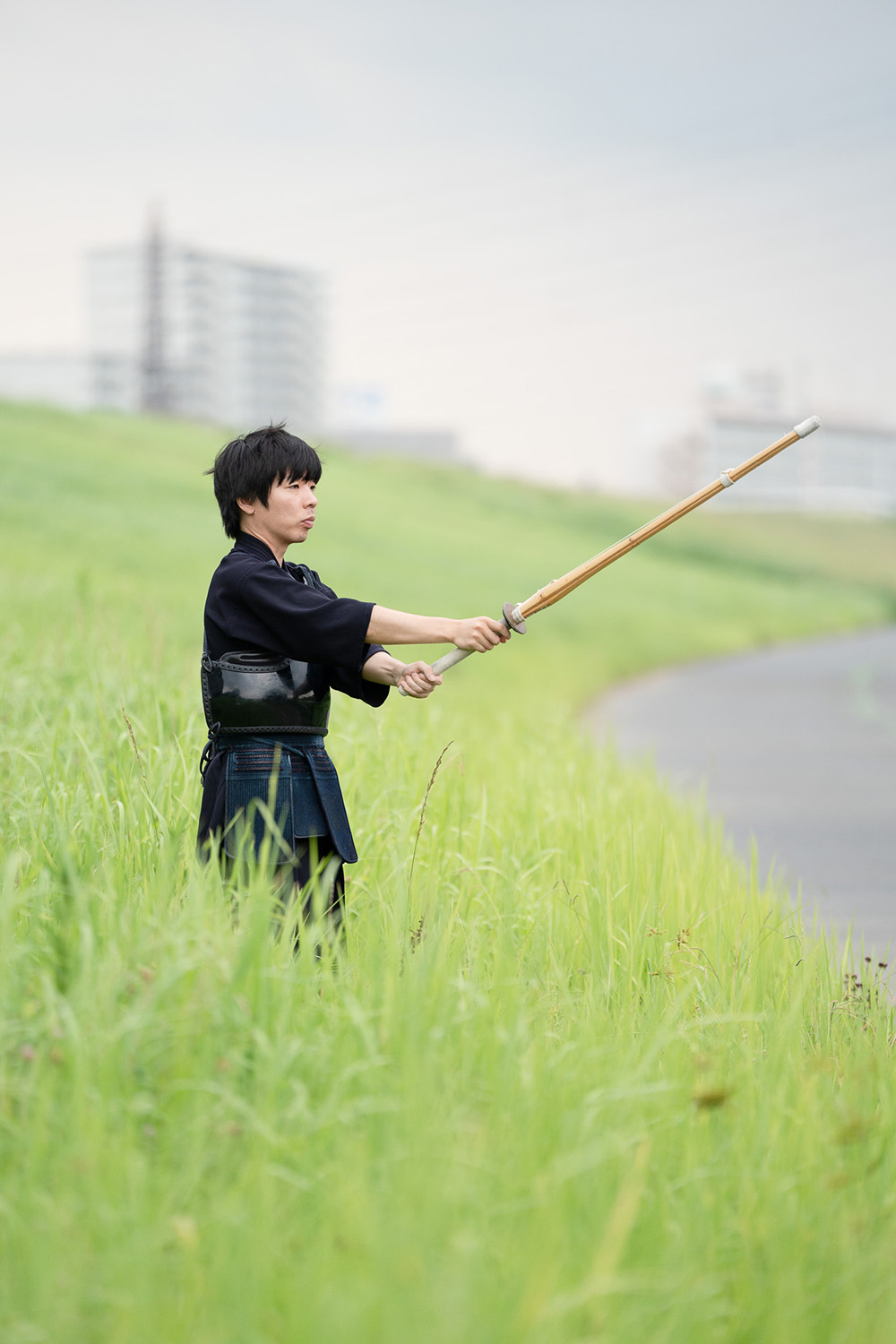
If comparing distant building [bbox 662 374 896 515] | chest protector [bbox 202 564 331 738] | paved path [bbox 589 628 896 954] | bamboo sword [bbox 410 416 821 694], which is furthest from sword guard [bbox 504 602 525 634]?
distant building [bbox 662 374 896 515]

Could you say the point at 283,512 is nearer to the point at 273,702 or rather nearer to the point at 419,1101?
the point at 273,702

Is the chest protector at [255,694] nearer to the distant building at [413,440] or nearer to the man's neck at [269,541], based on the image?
the man's neck at [269,541]

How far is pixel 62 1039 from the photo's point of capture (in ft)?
8.08

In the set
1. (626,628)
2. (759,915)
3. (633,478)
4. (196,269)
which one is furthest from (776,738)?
(633,478)

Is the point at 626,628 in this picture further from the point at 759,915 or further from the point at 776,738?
the point at 759,915

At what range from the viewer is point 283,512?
349 centimetres

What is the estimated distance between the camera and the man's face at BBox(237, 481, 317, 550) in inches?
137

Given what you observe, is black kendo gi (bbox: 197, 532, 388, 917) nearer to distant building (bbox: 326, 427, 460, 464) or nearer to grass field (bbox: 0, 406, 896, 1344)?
grass field (bbox: 0, 406, 896, 1344)

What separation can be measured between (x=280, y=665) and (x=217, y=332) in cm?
11826

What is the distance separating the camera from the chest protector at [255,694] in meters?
3.41

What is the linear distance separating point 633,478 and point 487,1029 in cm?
14276

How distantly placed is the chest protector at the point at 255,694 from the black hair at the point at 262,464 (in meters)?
0.35

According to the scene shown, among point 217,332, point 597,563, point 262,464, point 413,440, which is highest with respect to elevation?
point 217,332

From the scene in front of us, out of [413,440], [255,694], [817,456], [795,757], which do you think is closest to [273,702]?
[255,694]
